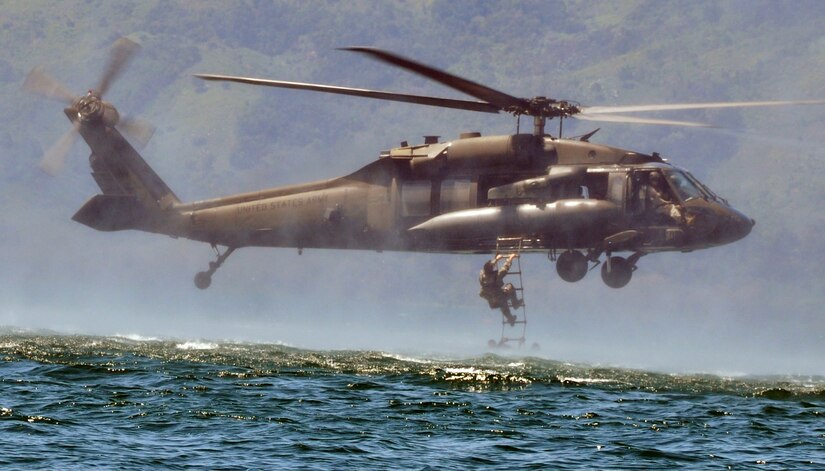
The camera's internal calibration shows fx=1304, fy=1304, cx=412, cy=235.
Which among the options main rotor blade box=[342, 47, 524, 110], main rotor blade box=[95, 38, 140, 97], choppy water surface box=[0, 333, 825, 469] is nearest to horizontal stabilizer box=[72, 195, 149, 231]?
main rotor blade box=[95, 38, 140, 97]

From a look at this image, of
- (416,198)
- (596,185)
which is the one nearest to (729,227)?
(596,185)

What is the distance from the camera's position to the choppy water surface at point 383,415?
24516mm

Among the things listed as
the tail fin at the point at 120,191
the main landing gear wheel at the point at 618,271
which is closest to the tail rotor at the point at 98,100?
the tail fin at the point at 120,191

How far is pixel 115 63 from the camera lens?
46.6 meters

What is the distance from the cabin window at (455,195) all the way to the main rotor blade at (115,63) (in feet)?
44.8

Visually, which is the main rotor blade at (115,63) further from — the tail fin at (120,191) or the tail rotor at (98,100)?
the tail fin at (120,191)

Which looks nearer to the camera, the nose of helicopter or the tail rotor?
the nose of helicopter

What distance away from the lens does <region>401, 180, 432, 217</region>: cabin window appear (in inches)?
1593

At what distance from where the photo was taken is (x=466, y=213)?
3944 cm

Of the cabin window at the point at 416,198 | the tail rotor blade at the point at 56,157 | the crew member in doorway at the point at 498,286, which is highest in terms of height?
the tail rotor blade at the point at 56,157

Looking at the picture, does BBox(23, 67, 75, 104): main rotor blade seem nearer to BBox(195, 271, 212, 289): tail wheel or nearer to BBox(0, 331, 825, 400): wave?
BBox(195, 271, 212, 289): tail wheel

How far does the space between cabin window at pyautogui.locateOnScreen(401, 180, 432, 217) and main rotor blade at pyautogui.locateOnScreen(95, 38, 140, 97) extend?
40.6 ft

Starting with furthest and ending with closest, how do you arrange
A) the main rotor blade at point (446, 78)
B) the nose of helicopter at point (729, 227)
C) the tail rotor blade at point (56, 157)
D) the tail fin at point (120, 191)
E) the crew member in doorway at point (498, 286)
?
1. the tail fin at point (120, 191)
2. the tail rotor blade at point (56, 157)
3. the crew member in doorway at point (498, 286)
4. the nose of helicopter at point (729, 227)
5. the main rotor blade at point (446, 78)

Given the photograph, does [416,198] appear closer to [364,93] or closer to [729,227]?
[364,93]
